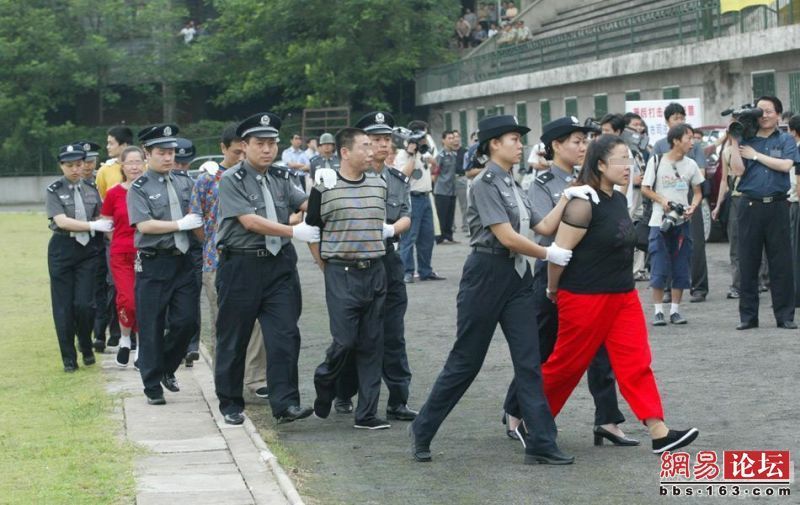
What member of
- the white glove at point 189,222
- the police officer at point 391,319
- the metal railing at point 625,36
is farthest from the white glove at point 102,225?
the metal railing at point 625,36

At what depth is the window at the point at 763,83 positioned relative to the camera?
93.9ft

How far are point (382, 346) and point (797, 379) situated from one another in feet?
9.75

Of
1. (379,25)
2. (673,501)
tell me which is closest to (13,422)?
(673,501)

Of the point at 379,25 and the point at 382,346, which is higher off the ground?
the point at 379,25

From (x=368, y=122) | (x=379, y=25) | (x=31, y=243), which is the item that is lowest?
(x=31, y=243)

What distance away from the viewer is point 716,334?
42.4 ft

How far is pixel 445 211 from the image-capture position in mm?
23703

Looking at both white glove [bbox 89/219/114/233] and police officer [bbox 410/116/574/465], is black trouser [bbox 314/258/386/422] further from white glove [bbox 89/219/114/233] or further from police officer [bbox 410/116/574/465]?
white glove [bbox 89/219/114/233]

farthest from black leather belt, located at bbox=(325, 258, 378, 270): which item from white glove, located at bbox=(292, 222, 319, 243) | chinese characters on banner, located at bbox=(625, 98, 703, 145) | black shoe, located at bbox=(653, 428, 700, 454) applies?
chinese characters on banner, located at bbox=(625, 98, 703, 145)

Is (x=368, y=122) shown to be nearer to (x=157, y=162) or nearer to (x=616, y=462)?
(x=157, y=162)

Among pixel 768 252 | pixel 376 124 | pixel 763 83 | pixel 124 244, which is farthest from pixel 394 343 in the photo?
pixel 763 83

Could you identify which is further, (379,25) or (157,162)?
(379,25)

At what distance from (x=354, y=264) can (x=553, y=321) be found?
1423mm

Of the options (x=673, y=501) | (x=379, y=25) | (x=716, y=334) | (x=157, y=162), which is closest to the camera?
(x=673, y=501)
